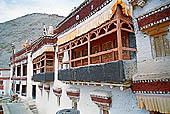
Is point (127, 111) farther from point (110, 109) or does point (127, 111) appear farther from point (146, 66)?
point (146, 66)

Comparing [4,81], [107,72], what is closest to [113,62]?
[107,72]

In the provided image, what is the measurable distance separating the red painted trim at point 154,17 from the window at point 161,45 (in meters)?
0.39

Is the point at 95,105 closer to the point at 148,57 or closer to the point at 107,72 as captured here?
the point at 107,72

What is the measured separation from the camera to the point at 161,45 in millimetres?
3502

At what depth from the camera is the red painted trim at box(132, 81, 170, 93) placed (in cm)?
311

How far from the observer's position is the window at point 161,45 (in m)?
3.40

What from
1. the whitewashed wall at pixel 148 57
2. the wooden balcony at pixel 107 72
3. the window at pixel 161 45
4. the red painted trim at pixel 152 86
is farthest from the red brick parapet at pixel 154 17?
the red painted trim at pixel 152 86

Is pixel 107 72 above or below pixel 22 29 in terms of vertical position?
below

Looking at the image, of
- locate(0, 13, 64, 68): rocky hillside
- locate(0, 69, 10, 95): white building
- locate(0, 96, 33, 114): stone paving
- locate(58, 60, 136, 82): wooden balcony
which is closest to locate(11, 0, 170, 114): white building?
locate(58, 60, 136, 82): wooden balcony

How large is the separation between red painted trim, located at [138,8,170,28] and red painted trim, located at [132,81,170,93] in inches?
53.5

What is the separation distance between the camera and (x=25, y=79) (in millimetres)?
18859

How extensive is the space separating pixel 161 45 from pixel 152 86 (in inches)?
36.7

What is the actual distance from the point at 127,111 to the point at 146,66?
4.96 feet

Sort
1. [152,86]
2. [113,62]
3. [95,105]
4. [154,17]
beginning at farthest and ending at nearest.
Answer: [95,105] → [113,62] → [154,17] → [152,86]
